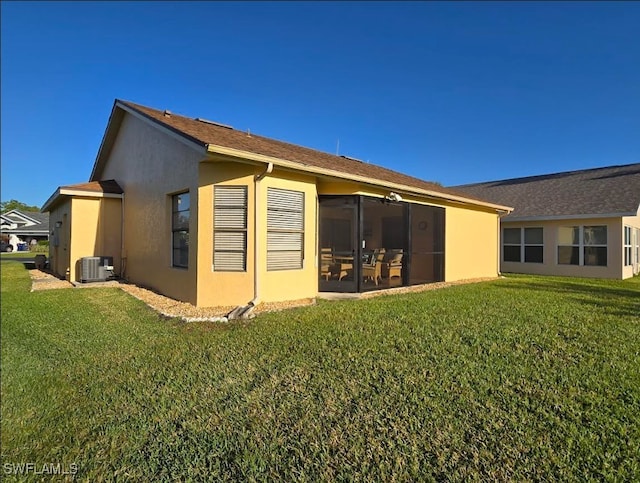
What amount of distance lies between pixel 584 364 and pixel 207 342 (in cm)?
471

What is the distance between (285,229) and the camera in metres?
7.98

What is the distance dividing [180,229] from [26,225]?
120ft

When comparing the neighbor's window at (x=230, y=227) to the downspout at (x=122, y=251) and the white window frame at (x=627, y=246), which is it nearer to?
the downspout at (x=122, y=251)

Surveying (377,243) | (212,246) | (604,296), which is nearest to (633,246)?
(604,296)

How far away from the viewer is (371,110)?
15875mm

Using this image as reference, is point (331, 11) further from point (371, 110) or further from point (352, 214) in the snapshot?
point (371, 110)

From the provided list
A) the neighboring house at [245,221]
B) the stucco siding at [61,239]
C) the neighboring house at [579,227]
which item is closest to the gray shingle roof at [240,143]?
the neighboring house at [245,221]

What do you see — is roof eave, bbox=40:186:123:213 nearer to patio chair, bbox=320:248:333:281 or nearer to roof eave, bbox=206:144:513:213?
roof eave, bbox=206:144:513:213

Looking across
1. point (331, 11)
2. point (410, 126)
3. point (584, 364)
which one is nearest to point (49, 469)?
point (584, 364)

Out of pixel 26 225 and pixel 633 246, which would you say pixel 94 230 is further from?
pixel 26 225

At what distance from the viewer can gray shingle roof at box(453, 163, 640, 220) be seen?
46.4 ft

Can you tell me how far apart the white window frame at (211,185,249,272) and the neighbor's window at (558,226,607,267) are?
1416 centimetres


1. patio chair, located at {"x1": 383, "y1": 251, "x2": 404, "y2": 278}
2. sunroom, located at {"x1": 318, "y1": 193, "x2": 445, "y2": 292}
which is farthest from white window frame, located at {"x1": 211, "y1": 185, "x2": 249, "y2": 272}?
patio chair, located at {"x1": 383, "y1": 251, "x2": 404, "y2": 278}

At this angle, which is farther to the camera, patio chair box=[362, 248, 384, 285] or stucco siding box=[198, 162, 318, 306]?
patio chair box=[362, 248, 384, 285]
